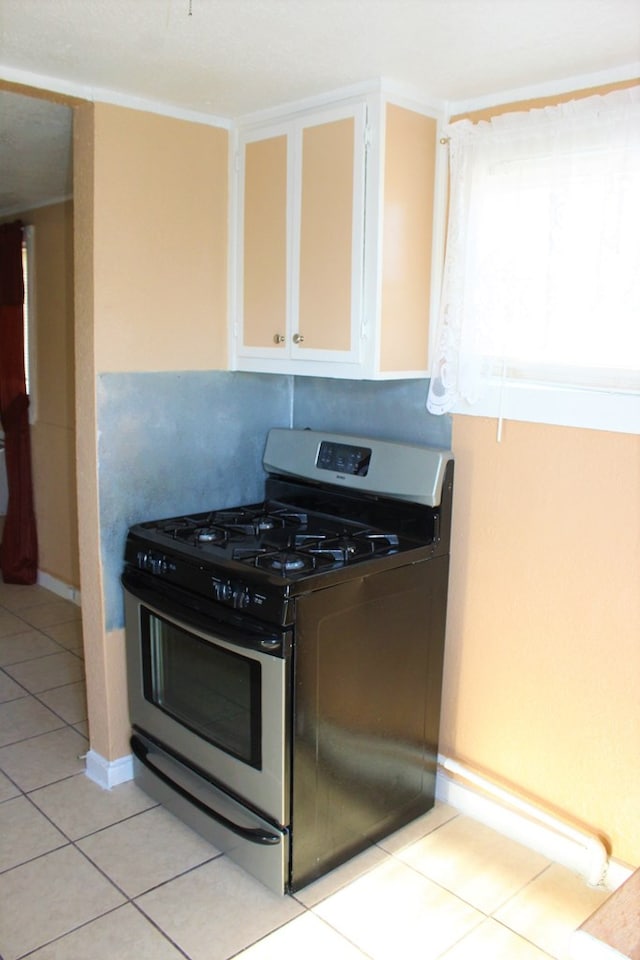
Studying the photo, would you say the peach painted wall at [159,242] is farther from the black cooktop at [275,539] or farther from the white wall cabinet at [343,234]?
the black cooktop at [275,539]

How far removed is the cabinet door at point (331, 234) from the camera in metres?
2.27

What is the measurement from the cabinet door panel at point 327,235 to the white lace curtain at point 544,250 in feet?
1.00

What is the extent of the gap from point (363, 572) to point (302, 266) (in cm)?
94

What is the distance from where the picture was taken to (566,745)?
90.4 inches

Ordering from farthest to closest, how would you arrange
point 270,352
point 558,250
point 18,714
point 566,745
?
point 18,714
point 270,352
point 566,745
point 558,250

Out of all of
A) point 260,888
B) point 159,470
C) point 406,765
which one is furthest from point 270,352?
point 260,888

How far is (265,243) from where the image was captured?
257cm

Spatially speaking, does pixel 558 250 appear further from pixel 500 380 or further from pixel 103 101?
pixel 103 101

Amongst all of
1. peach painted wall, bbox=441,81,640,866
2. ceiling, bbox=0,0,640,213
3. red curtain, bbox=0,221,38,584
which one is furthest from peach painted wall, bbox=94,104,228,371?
red curtain, bbox=0,221,38,584

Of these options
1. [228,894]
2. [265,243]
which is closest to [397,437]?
[265,243]

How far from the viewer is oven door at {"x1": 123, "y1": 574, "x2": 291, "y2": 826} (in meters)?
2.07

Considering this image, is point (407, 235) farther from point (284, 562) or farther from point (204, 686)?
point (204, 686)

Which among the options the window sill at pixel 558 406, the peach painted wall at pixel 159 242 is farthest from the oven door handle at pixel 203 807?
the window sill at pixel 558 406

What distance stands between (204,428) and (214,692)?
2.96 feet
